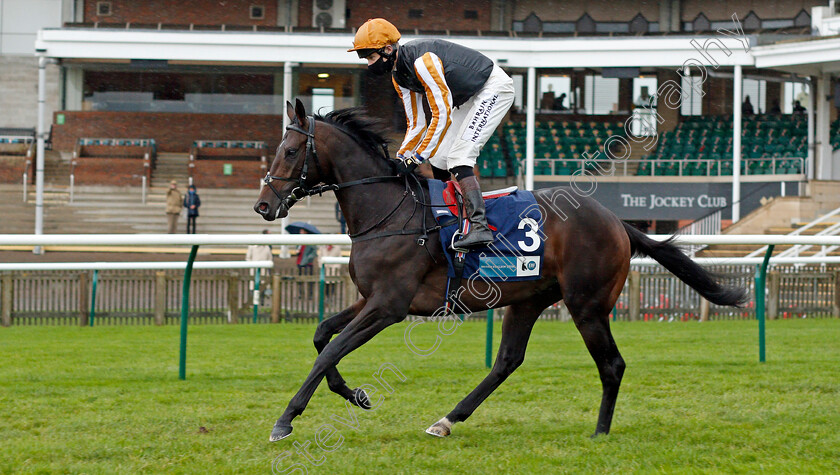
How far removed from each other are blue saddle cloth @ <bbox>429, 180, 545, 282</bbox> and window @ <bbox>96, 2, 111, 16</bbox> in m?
26.0

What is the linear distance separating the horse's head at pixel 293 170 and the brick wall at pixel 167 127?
863 inches

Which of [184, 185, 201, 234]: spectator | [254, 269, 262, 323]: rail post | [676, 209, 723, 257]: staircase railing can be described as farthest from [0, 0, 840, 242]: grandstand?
[254, 269, 262, 323]: rail post

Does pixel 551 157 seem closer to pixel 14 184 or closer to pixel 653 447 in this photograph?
pixel 14 184

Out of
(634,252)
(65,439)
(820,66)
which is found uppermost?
(820,66)

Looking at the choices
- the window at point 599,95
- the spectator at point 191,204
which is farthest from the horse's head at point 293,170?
the window at point 599,95

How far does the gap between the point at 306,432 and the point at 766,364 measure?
4.20 m

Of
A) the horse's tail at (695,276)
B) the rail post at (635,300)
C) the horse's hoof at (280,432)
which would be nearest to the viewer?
the horse's hoof at (280,432)

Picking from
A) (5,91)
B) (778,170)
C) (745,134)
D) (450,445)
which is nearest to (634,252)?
(450,445)

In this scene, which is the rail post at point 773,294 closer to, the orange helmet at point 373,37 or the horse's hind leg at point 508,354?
the horse's hind leg at point 508,354

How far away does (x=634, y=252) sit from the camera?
537cm

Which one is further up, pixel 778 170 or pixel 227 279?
pixel 778 170

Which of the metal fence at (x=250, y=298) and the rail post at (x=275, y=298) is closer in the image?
the metal fence at (x=250, y=298)

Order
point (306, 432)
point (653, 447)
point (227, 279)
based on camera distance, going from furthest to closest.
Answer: point (227, 279)
point (306, 432)
point (653, 447)

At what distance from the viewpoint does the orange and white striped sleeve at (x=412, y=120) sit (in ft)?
15.9
